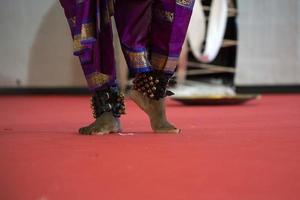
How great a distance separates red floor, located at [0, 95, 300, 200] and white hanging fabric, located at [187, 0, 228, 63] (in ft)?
9.64

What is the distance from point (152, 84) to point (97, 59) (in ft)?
0.66

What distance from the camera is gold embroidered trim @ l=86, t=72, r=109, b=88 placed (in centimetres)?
197

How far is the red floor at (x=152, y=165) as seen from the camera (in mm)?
1067

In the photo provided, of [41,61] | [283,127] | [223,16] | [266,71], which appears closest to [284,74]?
[266,71]

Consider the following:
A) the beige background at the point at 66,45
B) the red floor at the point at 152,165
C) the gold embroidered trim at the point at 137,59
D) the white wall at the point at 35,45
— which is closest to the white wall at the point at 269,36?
the beige background at the point at 66,45

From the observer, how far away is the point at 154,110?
2.04 m

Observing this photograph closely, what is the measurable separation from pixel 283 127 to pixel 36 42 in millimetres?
4177

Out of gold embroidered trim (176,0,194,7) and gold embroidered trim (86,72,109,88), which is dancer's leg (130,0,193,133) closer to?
gold embroidered trim (176,0,194,7)

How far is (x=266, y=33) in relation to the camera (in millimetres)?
5922

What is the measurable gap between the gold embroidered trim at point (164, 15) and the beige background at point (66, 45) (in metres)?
4.07

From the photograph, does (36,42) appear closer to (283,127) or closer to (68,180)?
(283,127)

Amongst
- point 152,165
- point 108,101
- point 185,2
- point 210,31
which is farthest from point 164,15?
point 210,31

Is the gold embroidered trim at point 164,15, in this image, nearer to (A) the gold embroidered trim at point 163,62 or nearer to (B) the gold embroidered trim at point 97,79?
(A) the gold embroidered trim at point 163,62

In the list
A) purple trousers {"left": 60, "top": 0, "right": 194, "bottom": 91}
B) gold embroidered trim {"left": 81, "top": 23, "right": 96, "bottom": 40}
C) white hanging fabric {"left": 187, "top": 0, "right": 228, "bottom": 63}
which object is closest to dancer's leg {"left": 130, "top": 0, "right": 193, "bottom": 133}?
purple trousers {"left": 60, "top": 0, "right": 194, "bottom": 91}
